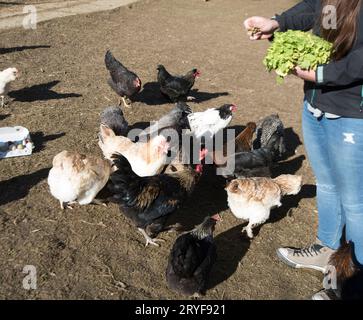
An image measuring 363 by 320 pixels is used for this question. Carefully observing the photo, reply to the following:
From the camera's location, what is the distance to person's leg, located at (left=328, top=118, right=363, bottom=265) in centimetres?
280

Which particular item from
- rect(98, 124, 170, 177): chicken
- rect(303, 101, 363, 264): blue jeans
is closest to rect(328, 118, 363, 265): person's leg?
rect(303, 101, 363, 264): blue jeans

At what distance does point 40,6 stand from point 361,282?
1201 centimetres

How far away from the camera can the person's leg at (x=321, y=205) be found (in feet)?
10.5

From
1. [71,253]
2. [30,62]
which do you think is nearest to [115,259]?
[71,253]

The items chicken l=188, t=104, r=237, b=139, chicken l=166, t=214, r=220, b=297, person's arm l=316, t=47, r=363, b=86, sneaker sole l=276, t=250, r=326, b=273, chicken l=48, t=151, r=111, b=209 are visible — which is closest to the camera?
person's arm l=316, t=47, r=363, b=86

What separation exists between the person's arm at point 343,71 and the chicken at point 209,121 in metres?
3.35

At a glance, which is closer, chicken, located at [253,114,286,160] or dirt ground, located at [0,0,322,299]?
dirt ground, located at [0,0,322,299]

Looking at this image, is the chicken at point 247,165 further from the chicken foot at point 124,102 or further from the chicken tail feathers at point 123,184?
the chicken foot at point 124,102

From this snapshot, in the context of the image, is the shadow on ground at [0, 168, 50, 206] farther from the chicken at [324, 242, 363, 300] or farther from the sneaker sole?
the chicken at [324, 242, 363, 300]

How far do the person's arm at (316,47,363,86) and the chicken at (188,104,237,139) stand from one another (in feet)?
11.0

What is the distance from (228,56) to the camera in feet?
32.0

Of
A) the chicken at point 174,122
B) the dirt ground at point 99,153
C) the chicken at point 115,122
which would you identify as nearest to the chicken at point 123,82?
the dirt ground at point 99,153

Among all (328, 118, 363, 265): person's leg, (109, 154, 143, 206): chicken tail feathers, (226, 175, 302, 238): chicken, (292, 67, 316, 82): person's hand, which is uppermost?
(292, 67, 316, 82): person's hand

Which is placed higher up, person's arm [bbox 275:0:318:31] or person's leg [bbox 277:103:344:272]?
person's arm [bbox 275:0:318:31]
